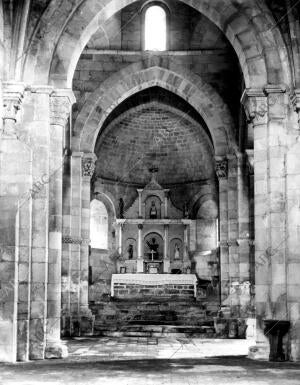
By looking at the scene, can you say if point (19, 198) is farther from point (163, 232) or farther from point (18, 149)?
point (163, 232)

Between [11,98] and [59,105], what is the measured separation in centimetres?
156

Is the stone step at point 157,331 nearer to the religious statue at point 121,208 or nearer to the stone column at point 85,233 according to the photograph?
the stone column at point 85,233

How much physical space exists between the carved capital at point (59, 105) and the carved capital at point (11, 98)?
4.19 ft

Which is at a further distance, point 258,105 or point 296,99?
point 258,105

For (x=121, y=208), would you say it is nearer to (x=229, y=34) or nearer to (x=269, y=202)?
(x=229, y=34)

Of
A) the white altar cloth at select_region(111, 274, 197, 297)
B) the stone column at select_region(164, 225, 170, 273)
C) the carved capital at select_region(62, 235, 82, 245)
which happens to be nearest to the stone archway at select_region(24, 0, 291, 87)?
the carved capital at select_region(62, 235, 82, 245)

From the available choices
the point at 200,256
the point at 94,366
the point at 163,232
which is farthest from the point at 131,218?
the point at 94,366

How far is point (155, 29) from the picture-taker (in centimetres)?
2411

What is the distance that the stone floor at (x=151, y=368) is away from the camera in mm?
9945

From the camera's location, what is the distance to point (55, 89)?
1402 centimetres

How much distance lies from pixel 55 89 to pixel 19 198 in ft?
8.96

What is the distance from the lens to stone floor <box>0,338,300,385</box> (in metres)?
9.95

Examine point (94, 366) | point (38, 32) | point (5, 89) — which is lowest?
point (94, 366)

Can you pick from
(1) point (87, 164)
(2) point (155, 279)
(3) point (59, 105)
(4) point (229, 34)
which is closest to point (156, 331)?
(2) point (155, 279)
